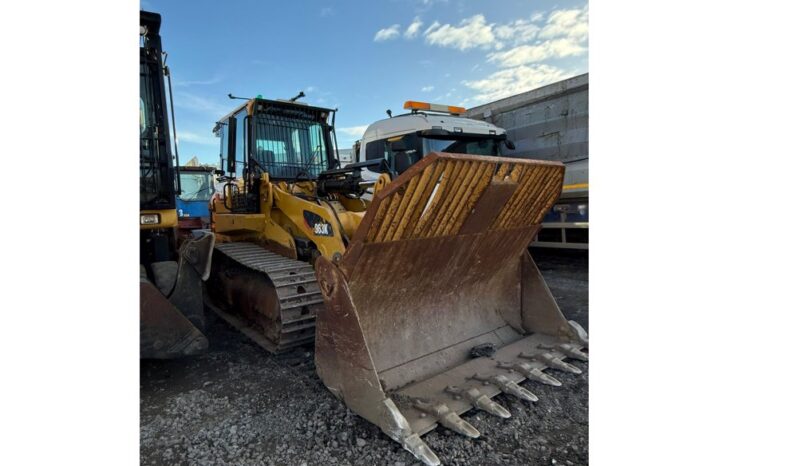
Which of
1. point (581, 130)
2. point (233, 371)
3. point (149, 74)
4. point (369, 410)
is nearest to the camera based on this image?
point (369, 410)

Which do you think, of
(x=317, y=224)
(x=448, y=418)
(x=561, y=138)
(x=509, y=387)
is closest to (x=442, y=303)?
(x=509, y=387)

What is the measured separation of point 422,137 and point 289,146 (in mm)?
2443

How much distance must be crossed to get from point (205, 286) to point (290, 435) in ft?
10.9

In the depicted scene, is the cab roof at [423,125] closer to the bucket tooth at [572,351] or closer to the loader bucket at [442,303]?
the loader bucket at [442,303]

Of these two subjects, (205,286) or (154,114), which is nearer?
(154,114)

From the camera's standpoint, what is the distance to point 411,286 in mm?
3037

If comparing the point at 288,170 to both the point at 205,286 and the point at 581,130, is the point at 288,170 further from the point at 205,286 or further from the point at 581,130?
the point at 581,130

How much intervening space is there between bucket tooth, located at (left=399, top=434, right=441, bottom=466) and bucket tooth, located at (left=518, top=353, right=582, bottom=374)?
1300mm

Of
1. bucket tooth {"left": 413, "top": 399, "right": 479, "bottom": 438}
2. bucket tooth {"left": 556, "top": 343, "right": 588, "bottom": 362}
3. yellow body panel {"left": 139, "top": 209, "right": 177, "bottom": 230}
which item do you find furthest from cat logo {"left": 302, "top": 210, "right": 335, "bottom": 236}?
bucket tooth {"left": 556, "top": 343, "right": 588, "bottom": 362}

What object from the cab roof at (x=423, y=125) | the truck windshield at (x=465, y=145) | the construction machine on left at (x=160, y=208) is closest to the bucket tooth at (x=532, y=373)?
the construction machine on left at (x=160, y=208)

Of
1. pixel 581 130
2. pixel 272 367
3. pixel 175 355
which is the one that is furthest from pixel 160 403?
pixel 581 130

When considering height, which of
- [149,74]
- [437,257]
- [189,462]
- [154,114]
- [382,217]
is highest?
[149,74]

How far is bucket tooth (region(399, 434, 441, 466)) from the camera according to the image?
215cm

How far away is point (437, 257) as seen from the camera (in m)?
2.97
